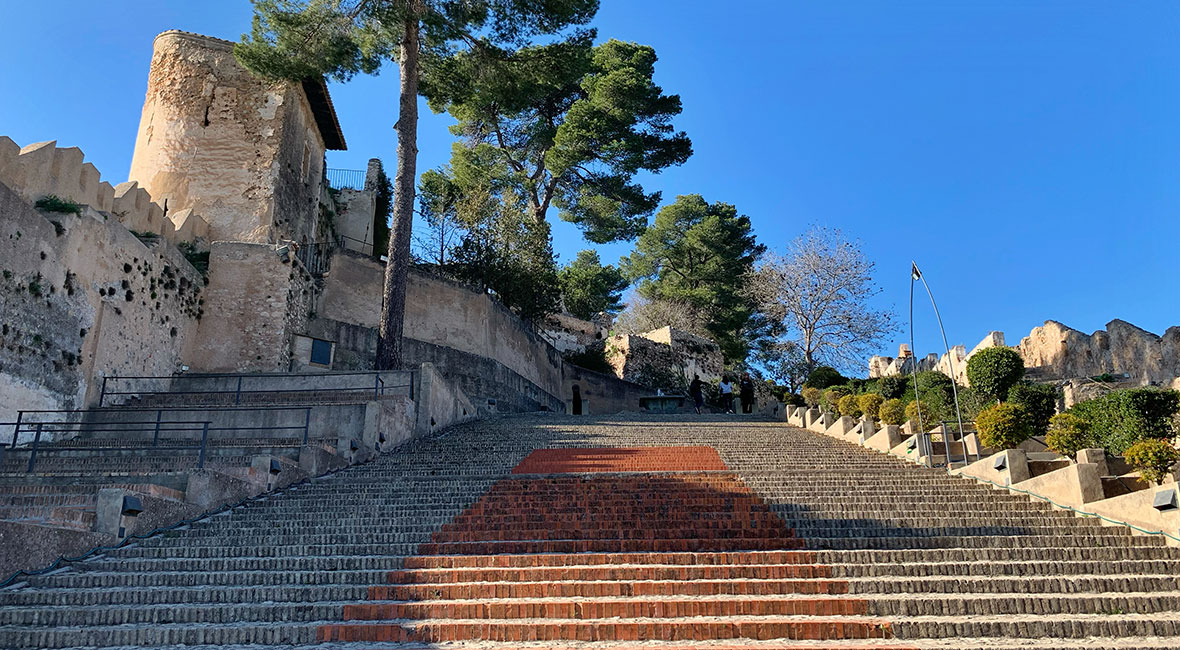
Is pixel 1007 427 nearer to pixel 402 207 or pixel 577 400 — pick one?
pixel 402 207

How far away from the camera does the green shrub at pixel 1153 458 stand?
8.47m

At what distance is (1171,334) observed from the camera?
2020 cm

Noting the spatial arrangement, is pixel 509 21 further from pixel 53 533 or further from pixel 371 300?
pixel 53 533

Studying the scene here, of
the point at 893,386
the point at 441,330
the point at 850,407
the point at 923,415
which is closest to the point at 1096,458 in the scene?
the point at 923,415

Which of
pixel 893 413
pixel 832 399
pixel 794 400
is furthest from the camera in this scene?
pixel 794 400

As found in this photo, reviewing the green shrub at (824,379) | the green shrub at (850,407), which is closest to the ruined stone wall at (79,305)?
the green shrub at (850,407)

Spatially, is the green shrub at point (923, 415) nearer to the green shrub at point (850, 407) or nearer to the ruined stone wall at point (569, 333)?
the green shrub at point (850, 407)

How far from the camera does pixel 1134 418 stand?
971 centimetres

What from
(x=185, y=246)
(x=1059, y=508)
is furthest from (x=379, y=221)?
(x=1059, y=508)

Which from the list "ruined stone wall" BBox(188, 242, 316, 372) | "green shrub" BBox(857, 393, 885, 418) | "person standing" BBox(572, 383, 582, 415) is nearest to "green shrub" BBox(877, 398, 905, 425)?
"green shrub" BBox(857, 393, 885, 418)

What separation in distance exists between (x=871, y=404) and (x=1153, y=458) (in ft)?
25.4

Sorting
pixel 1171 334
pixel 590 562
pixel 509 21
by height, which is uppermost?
pixel 509 21

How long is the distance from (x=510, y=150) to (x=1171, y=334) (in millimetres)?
24030

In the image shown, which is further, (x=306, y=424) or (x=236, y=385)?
(x=236, y=385)
